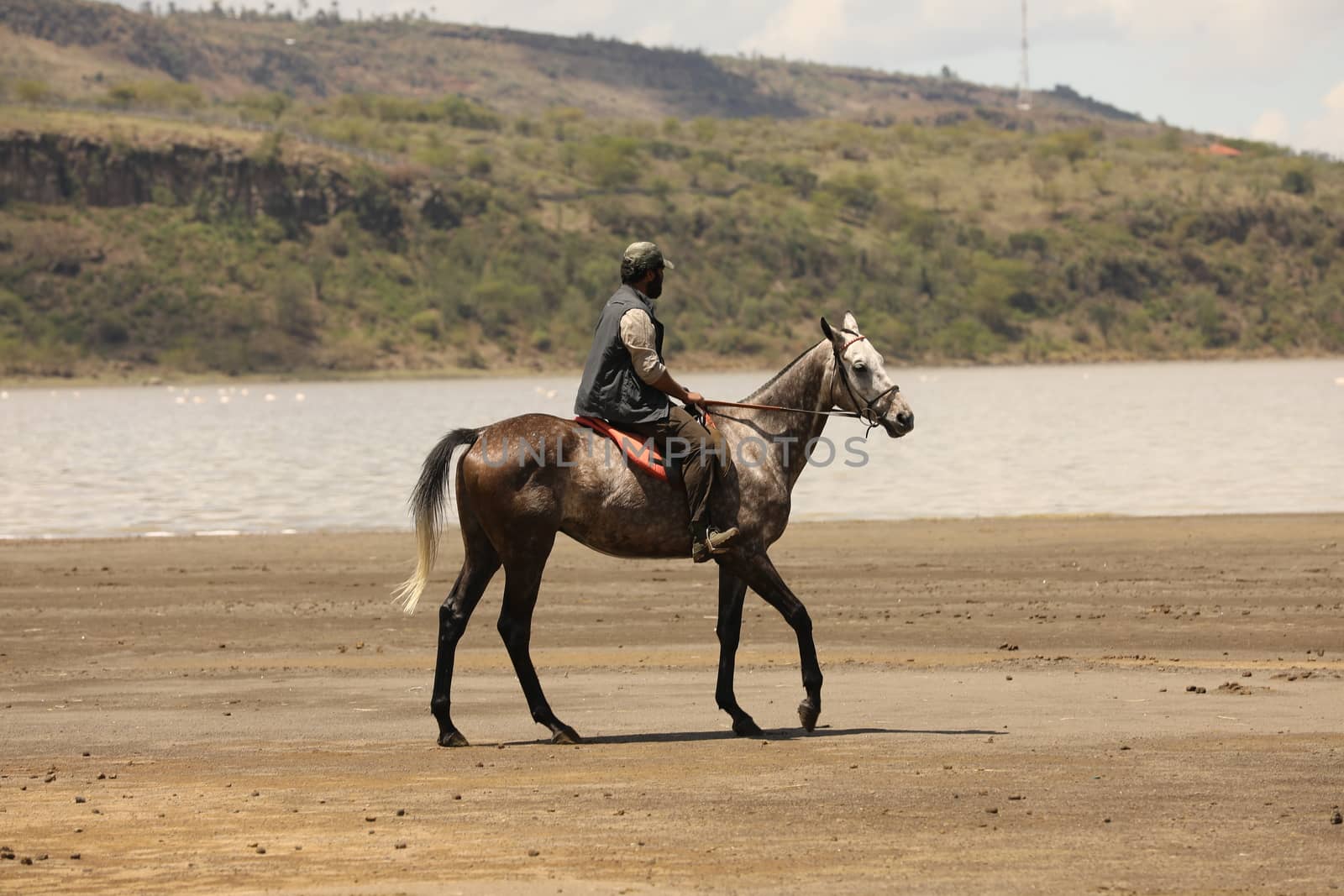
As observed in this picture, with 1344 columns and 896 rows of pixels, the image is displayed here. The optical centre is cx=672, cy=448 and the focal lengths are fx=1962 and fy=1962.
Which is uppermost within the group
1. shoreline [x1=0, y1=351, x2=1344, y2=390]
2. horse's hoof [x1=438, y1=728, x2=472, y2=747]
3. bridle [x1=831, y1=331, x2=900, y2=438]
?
bridle [x1=831, y1=331, x2=900, y2=438]

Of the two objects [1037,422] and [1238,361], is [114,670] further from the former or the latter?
[1238,361]

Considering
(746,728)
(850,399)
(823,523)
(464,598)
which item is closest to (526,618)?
(464,598)

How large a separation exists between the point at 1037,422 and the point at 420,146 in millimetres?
106064

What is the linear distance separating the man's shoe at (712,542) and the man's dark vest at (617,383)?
2.20 ft

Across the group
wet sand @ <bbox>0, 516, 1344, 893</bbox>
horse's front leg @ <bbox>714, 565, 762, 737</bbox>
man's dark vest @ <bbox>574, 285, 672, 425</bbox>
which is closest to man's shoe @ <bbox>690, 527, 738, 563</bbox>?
horse's front leg @ <bbox>714, 565, 762, 737</bbox>

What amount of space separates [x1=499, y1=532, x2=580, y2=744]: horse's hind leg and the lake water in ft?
56.3

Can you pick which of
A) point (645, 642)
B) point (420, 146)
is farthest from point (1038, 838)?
point (420, 146)

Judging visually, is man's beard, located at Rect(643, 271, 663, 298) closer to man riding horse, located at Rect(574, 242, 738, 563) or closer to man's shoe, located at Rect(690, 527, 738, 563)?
man riding horse, located at Rect(574, 242, 738, 563)

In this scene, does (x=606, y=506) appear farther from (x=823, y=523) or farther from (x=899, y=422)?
(x=823, y=523)

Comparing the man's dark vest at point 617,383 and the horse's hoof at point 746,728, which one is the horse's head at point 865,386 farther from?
the horse's hoof at point 746,728

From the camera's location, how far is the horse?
34.3ft

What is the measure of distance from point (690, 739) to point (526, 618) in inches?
43.6

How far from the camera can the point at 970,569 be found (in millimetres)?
19688

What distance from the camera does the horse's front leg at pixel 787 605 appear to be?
10.5m
